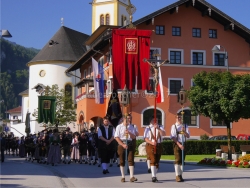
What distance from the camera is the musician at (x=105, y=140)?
17.7 m

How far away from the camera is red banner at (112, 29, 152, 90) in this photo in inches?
1135

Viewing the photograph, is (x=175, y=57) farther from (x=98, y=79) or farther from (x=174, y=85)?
(x=98, y=79)

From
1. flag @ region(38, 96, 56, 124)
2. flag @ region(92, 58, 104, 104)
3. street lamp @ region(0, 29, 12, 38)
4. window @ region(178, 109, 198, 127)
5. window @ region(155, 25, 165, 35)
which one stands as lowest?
window @ region(178, 109, 198, 127)

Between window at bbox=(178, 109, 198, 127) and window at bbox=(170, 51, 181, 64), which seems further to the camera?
window at bbox=(170, 51, 181, 64)

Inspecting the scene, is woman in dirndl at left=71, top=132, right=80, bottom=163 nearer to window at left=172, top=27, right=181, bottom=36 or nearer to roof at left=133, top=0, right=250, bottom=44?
roof at left=133, top=0, right=250, bottom=44

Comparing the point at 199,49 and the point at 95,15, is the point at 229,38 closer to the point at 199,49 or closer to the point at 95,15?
the point at 199,49

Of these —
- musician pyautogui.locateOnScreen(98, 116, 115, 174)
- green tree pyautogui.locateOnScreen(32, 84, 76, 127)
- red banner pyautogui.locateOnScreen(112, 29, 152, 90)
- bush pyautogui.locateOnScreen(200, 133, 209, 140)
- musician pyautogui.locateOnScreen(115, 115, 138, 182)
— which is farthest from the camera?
green tree pyautogui.locateOnScreen(32, 84, 76, 127)

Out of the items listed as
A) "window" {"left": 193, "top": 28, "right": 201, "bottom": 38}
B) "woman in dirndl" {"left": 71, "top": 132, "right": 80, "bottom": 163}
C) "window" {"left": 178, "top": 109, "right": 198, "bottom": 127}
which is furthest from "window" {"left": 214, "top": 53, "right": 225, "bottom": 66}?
"woman in dirndl" {"left": 71, "top": 132, "right": 80, "bottom": 163}

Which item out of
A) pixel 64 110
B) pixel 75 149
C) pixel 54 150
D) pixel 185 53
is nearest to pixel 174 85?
pixel 185 53

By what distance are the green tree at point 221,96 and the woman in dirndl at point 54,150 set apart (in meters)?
10.5

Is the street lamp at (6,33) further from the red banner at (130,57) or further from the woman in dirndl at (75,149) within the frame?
the woman in dirndl at (75,149)

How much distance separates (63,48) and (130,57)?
49.8 meters

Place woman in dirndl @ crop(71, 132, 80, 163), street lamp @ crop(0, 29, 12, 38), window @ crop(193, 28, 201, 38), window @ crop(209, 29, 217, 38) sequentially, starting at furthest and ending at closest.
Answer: window @ crop(209, 29, 217, 38)
window @ crop(193, 28, 201, 38)
woman in dirndl @ crop(71, 132, 80, 163)
street lamp @ crop(0, 29, 12, 38)

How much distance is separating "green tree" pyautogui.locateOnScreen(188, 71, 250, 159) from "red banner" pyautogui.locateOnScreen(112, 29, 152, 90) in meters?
3.51
